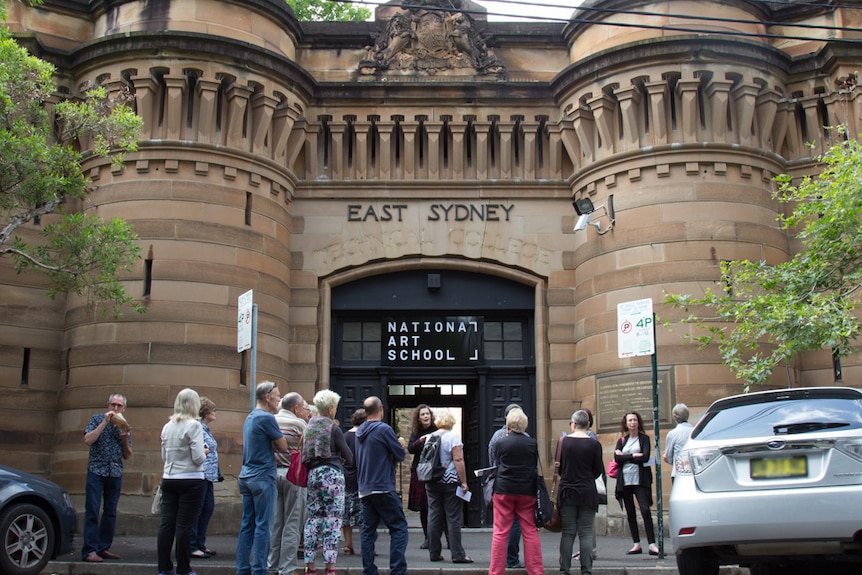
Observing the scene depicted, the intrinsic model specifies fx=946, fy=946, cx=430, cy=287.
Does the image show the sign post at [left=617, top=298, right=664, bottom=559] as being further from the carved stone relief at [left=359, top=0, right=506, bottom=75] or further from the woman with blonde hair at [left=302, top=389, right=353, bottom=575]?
the carved stone relief at [left=359, top=0, right=506, bottom=75]

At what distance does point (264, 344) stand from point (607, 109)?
8368 mm

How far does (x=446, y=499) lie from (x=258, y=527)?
3.39 m

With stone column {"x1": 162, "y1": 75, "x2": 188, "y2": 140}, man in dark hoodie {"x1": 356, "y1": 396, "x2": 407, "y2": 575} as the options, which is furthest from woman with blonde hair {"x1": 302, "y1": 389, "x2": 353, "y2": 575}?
stone column {"x1": 162, "y1": 75, "x2": 188, "y2": 140}

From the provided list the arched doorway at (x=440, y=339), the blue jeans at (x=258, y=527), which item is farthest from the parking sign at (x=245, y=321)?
the arched doorway at (x=440, y=339)

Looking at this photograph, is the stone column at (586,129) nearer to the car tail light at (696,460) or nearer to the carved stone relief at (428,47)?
the carved stone relief at (428,47)

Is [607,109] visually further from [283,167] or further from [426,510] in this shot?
[426,510]

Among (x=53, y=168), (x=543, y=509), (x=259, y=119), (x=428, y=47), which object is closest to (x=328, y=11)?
(x=428, y=47)

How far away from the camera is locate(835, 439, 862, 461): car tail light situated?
755 cm

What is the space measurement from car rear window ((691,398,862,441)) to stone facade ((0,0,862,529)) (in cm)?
906

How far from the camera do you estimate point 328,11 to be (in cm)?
3195

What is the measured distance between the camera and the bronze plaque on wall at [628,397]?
17.5 metres

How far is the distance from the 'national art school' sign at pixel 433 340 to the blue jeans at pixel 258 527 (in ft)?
32.0

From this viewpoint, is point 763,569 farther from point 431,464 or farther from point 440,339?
point 440,339

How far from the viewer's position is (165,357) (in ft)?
56.6
